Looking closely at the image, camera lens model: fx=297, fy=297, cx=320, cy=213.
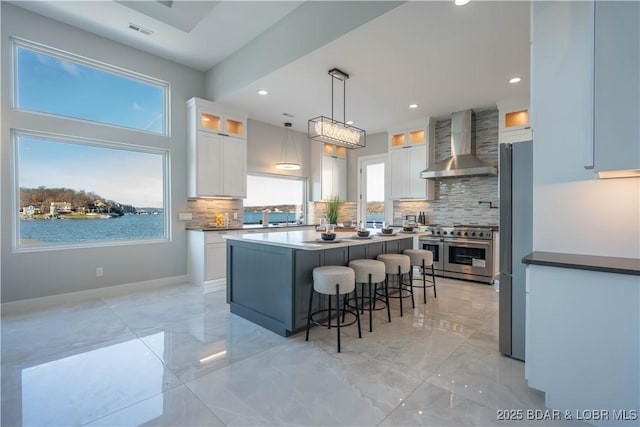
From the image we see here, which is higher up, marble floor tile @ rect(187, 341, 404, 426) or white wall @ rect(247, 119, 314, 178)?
white wall @ rect(247, 119, 314, 178)

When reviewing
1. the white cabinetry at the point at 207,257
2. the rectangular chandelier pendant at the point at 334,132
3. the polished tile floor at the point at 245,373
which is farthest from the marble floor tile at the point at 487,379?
the white cabinetry at the point at 207,257

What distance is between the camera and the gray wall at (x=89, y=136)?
3.55 meters

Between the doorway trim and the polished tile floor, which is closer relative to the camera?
the polished tile floor

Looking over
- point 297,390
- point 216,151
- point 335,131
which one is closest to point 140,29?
point 216,151

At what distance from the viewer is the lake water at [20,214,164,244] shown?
385 centimetres

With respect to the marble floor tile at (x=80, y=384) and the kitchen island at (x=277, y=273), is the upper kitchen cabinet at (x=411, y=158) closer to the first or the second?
the kitchen island at (x=277, y=273)

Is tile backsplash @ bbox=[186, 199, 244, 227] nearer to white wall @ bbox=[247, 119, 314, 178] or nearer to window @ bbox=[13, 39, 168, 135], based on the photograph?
white wall @ bbox=[247, 119, 314, 178]

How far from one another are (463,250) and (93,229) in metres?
5.88

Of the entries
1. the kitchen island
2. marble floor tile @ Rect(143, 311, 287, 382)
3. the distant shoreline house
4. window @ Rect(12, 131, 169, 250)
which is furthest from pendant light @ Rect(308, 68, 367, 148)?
the distant shoreline house

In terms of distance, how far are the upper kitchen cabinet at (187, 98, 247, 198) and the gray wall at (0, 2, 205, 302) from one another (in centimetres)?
28

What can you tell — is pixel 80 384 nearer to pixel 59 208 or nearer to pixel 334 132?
pixel 59 208

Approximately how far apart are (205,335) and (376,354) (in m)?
1.64

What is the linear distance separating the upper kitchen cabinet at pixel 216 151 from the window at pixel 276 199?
27.1 inches

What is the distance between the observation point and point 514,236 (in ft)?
8.11
